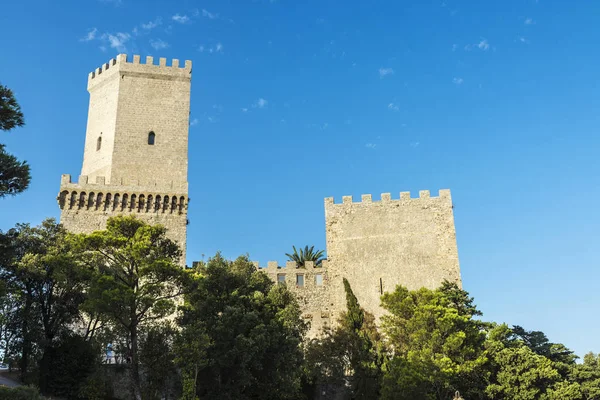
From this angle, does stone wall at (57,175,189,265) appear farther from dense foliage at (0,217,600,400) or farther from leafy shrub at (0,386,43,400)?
leafy shrub at (0,386,43,400)

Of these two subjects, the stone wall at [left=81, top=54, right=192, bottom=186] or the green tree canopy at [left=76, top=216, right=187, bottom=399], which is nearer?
the green tree canopy at [left=76, top=216, right=187, bottom=399]

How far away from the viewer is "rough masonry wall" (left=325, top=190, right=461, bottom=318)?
3388 cm

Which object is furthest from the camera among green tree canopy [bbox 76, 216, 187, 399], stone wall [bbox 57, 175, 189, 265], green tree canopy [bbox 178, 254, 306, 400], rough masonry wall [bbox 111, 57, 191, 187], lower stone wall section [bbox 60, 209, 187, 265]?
rough masonry wall [bbox 111, 57, 191, 187]

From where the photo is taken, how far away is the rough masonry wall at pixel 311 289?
3484 cm

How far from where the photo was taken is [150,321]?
89.3 ft

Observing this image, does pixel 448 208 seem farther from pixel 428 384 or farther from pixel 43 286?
pixel 43 286

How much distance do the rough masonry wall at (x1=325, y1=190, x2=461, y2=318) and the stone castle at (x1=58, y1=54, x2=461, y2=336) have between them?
0.06m

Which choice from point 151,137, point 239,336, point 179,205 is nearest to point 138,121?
point 151,137

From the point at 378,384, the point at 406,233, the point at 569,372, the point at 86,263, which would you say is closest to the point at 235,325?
the point at 86,263

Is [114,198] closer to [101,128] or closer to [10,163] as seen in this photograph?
[101,128]

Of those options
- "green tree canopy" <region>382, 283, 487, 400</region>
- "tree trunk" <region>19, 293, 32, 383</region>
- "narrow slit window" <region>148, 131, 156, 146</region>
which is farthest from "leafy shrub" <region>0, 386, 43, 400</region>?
"narrow slit window" <region>148, 131, 156, 146</region>

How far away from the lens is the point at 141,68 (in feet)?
121

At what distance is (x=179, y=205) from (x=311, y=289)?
9530 millimetres

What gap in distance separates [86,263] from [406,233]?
1866 centimetres
